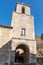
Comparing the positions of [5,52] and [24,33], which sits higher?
[24,33]

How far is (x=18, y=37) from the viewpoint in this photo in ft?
47.7

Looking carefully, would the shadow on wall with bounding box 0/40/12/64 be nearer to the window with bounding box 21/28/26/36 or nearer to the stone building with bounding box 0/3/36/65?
the stone building with bounding box 0/3/36/65

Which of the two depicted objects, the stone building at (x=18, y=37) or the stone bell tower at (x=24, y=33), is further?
the stone bell tower at (x=24, y=33)

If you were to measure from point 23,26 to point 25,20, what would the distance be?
1.17 metres

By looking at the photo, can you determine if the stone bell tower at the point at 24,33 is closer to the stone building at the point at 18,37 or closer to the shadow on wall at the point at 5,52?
the stone building at the point at 18,37

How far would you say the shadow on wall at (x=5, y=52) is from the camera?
503 inches

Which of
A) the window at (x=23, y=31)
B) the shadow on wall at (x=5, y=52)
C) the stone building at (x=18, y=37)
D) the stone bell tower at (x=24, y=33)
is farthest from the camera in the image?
the window at (x=23, y=31)

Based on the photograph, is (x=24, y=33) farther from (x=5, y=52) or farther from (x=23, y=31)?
(x=5, y=52)

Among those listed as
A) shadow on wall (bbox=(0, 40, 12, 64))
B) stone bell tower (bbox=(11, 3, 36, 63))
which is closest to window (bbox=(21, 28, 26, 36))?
stone bell tower (bbox=(11, 3, 36, 63))

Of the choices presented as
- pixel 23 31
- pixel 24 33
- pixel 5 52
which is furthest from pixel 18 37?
pixel 5 52

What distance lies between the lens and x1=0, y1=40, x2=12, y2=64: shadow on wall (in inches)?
503

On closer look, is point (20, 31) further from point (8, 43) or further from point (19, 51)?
point (19, 51)

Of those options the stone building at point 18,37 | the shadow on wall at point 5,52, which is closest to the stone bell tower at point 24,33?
the stone building at point 18,37

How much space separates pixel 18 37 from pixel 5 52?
9.39 ft
